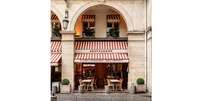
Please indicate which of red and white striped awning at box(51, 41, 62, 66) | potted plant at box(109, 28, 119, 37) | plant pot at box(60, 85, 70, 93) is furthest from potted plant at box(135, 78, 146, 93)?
red and white striped awning at box(51, 41, 62, 66)

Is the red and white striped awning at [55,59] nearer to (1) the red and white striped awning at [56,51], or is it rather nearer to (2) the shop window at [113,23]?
(1) the red and white striped awning at [56,51]

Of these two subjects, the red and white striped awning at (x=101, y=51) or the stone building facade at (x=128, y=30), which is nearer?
the stone building facade at (x=128, y=30)

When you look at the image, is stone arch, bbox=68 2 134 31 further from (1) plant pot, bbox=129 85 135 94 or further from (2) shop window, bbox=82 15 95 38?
(1) plant pot, bbox=129 85 135 94

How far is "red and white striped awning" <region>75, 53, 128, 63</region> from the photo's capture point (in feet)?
73.4

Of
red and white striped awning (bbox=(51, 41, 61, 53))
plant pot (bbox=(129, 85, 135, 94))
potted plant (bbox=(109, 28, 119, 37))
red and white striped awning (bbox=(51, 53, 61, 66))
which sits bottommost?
plant pot (bbox=(129, 85, 135, 94))

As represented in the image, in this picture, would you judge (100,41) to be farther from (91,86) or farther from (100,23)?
(91,86)

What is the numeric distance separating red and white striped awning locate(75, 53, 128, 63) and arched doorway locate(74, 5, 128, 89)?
10 centimetres

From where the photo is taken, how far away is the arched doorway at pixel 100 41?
2320cm

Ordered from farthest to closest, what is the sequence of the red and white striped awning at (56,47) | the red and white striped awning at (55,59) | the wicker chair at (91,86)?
the red and white striped awning at (56,47) < the wicker chair at (91,86) < the red and white striped awning at (55,59)

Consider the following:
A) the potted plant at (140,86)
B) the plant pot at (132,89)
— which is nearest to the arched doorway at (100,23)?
the potted plant at (140,86)

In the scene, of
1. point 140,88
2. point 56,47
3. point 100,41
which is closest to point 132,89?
point 140,88
